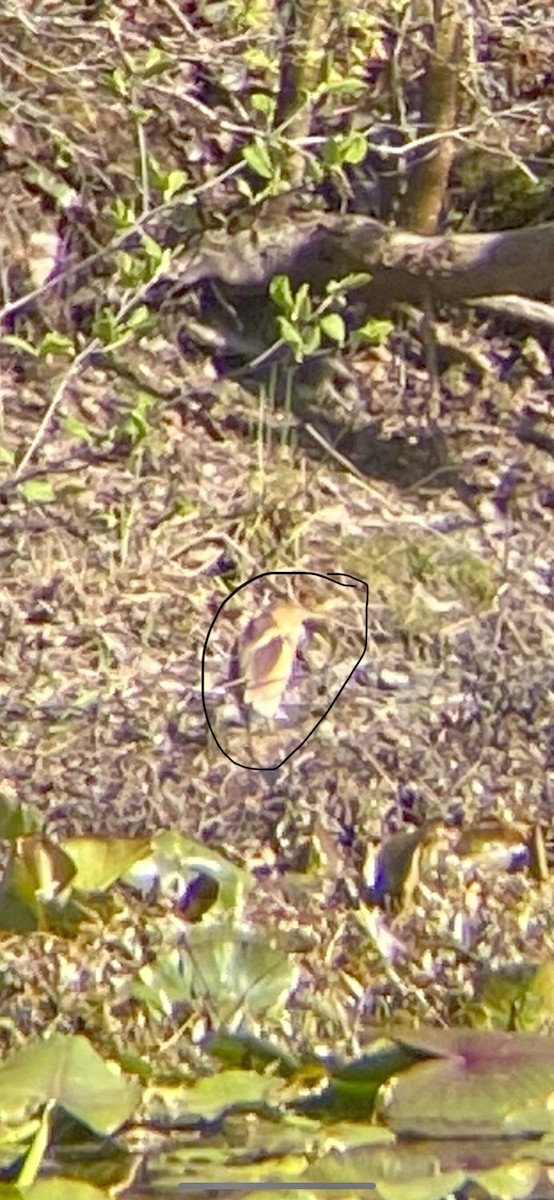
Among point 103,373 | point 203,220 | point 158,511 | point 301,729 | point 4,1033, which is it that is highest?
point 203,220

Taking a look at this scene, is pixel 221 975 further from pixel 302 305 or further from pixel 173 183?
pixel 173 183

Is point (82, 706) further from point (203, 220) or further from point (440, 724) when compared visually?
point (203, 220)

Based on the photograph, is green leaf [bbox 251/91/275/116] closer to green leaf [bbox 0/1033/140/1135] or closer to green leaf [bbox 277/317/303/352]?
green leaf [bbox 277/317/303/352]

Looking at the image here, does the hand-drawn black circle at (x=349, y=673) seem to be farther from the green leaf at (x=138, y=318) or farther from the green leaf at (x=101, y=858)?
the green leaf at (x=138, y=318)

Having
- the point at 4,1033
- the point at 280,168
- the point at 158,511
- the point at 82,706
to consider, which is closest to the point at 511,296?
the point at 280,168

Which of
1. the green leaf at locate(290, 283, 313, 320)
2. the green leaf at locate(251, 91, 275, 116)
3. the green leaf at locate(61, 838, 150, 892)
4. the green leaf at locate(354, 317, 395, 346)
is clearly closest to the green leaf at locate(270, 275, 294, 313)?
the green leaf at locate(290, 283, 313, 320)

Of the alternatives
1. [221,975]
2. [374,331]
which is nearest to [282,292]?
[374,331]
